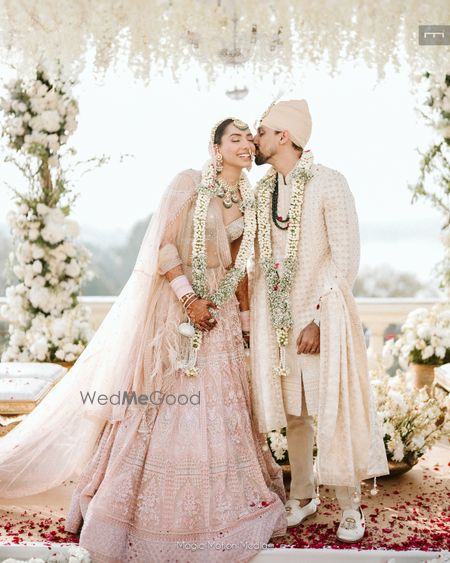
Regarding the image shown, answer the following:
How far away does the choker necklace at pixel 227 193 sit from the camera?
2.93 m

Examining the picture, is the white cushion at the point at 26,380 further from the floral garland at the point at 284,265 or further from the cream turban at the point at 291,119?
the cream turban at the point at 291,119

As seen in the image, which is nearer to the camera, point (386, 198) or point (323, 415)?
point (323, 415)

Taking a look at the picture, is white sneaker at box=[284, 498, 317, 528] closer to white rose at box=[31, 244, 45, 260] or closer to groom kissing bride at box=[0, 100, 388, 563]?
groom kissing bride at box=[0, 100, 388, 563]

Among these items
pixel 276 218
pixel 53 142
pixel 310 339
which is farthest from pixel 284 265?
pixel 53 142

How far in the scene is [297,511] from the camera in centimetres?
295

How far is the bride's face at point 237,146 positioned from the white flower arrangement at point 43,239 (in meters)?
2.33

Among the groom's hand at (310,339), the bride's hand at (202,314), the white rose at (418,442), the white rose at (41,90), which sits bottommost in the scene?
the white rose at (418,442)

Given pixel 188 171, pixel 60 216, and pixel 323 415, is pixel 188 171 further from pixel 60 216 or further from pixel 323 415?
pixel 60 216

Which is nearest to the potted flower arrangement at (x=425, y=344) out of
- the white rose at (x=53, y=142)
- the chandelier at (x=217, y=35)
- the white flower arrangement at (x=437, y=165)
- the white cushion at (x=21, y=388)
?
the white flower arrangement at (x=437, y=165)

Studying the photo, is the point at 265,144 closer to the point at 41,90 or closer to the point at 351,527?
the point at 351,527

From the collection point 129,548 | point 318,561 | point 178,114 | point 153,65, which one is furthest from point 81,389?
point 178,114

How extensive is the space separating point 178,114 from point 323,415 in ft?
39.2

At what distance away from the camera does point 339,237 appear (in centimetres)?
279

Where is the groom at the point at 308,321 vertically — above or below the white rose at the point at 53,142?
below
